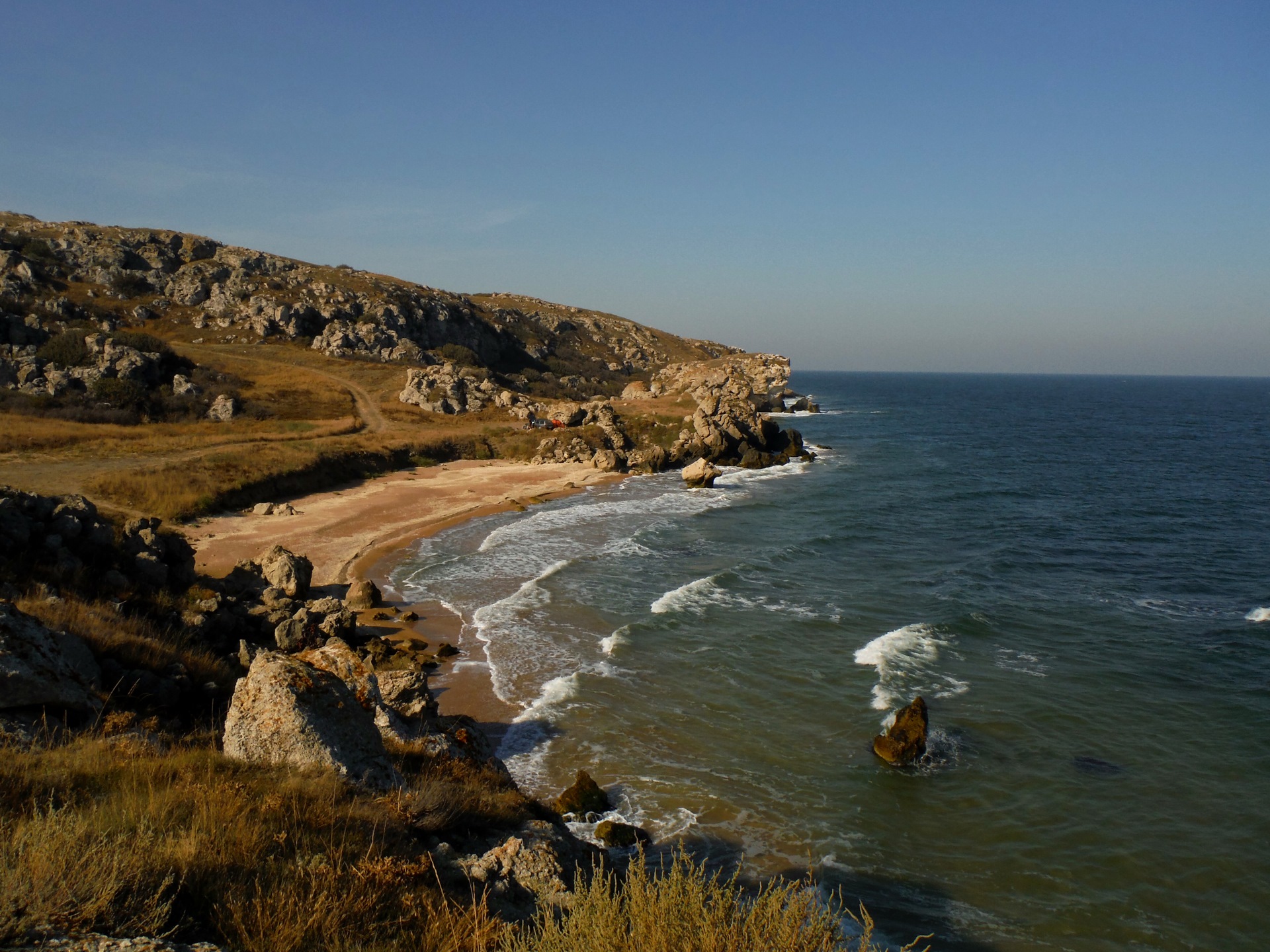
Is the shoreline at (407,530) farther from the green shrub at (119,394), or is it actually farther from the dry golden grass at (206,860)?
the green shrub at (119,394)

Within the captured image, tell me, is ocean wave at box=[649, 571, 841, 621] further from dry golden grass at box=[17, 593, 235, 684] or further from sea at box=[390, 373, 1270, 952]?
dry golden grass at box=[17, 593, 235, 684]

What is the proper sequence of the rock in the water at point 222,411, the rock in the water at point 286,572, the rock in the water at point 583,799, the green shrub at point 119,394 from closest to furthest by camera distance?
the rock in the water at point 583,799 → the rock in the water at point 286,572 → the green shrub at point 119,394 → the rock in the water at point 222,411

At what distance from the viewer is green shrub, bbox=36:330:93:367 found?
168ft

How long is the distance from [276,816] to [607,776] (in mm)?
8740

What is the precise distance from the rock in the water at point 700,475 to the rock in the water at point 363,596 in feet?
89.0

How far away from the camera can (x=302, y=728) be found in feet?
25.1

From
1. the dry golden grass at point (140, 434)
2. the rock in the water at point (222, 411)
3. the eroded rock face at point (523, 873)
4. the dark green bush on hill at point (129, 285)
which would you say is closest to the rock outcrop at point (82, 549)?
the eroded rock face at point (523, 873)

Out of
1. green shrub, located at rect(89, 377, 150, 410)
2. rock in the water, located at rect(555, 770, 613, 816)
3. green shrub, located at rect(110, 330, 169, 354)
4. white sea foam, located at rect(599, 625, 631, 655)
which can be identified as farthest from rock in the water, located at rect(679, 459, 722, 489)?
green shrub, located at rect(110, 330, 169, 354)

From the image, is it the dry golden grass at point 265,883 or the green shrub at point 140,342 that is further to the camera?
the green shrub at point 140,342

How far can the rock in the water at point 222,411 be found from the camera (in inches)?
1978

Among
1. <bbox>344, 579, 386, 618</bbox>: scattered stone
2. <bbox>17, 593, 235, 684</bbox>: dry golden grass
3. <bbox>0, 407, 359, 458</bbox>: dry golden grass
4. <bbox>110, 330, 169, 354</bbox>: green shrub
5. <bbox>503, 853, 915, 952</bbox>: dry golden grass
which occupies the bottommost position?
<bbox>344, 579, 386, 618</bbox>: scattered stone

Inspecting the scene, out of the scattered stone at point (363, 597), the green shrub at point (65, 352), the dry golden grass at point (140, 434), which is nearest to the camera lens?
the scattered stone at point (363, 597)

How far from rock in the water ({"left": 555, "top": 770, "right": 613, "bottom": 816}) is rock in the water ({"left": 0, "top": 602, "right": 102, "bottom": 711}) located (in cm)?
714

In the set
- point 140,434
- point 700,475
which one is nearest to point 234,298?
point 140,434
